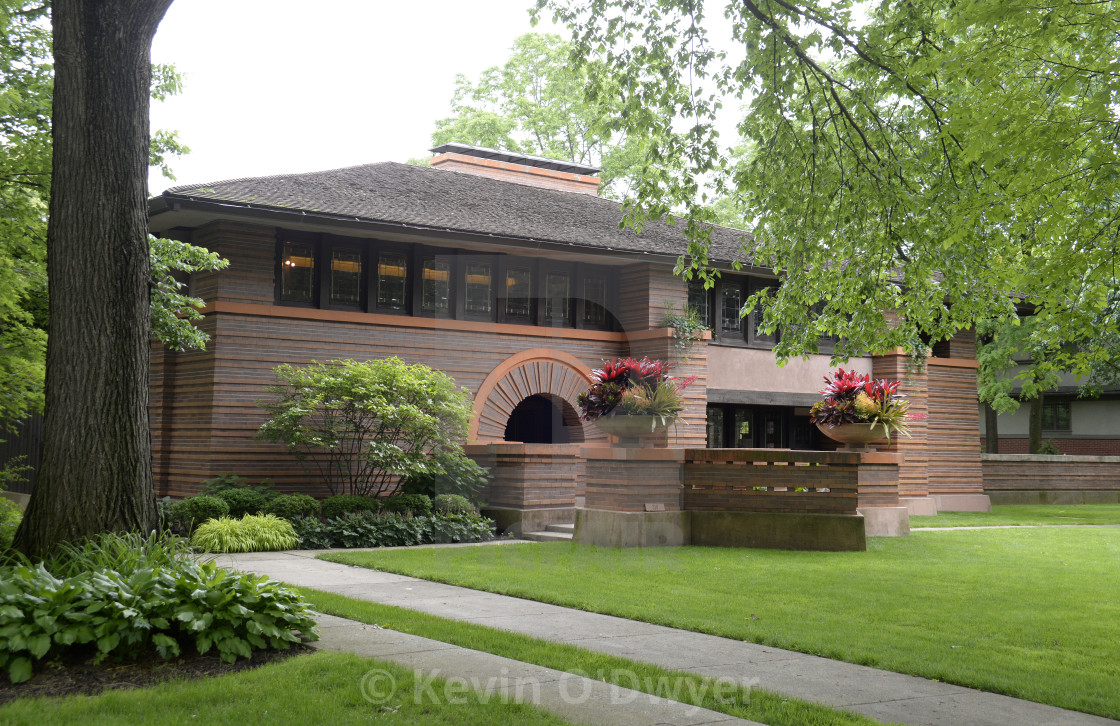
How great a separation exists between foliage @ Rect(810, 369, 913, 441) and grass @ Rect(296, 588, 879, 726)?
9.50m

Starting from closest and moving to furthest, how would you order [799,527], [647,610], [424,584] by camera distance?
[647,610], [424,584], [799,527]

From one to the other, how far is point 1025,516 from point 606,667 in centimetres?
1969

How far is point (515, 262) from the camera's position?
19.7m

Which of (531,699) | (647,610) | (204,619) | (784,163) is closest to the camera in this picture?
(531,699)

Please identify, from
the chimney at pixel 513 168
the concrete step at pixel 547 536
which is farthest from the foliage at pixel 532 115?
the concrete step at pixel 547 536

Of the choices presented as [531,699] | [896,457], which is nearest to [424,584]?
[531,699]

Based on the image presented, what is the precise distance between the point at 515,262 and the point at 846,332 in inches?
351

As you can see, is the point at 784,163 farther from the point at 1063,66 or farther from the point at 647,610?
the point at 647,610

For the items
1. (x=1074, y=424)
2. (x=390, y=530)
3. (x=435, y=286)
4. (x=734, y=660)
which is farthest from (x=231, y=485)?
(x=1074, y=424)

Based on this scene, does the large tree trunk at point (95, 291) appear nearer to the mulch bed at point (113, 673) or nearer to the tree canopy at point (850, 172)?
the mulch bed at point (113, 673)

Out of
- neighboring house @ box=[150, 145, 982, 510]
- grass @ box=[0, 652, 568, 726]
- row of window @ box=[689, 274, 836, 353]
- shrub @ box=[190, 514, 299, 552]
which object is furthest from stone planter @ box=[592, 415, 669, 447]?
grass @ box=[0, 652, 568, 726]

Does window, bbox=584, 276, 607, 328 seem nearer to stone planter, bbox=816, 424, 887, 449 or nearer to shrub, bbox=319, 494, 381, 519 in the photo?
stone planter, bbox=816, 424, 887, 449

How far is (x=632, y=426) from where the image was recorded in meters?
14.3

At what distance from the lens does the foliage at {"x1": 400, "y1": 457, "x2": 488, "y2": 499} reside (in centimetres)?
1662
